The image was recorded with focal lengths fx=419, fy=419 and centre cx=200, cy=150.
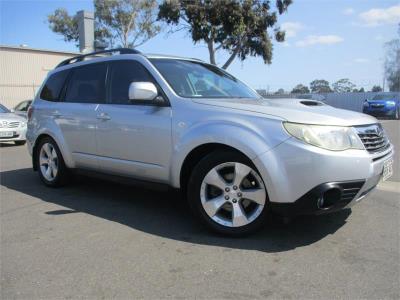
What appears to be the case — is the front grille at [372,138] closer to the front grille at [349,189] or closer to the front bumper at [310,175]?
the front bumper at [310,175]

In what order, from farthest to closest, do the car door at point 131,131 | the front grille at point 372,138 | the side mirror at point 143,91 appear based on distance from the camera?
1. the car door at point 131,131
2. the side mirror at point 143,91
3. the front grille at point 372,138

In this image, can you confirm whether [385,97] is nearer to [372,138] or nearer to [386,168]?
[386,168]

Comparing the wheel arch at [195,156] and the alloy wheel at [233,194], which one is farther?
the wheel arch at [195,156]

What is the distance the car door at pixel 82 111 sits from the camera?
518 centimetres

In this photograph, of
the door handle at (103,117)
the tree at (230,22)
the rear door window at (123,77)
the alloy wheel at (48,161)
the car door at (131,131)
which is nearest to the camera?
the car door at (131,131)

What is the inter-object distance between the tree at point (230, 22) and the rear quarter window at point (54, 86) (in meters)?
16.6

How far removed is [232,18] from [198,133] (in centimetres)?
1904

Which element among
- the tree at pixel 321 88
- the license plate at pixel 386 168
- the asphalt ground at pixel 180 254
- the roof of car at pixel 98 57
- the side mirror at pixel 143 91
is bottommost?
the asphalt ground at pixel 180 254

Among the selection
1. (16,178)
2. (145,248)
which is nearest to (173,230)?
(145,248)

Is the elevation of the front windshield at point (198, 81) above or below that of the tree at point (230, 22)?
below

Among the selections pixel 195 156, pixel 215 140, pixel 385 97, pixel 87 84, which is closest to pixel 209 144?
pixel 215 140

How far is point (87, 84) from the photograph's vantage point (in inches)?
215

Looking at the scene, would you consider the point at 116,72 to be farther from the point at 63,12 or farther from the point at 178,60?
the point at 63,12

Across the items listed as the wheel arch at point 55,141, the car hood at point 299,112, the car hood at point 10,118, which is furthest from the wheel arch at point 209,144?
the car hood at point 10,118
